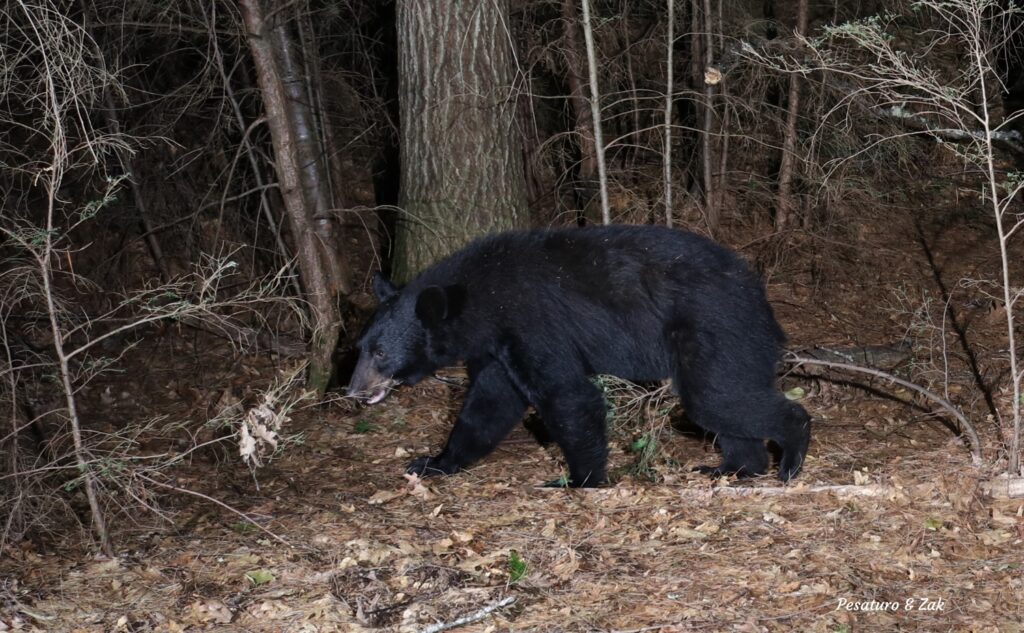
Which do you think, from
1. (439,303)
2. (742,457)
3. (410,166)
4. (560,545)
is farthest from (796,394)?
(410,166)

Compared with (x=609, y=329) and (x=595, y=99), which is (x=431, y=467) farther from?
(x=595, y=99)

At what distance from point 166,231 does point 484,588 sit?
639 cm

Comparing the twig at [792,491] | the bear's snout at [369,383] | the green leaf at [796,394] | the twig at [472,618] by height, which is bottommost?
the green leaf at [796,394]

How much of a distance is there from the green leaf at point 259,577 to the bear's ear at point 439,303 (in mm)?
1840

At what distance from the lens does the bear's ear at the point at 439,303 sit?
621 cm

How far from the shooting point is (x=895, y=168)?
1065 cm

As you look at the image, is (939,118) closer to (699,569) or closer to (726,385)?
(726,385)

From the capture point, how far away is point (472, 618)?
181 inches

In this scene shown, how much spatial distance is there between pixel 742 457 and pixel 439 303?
209 cm

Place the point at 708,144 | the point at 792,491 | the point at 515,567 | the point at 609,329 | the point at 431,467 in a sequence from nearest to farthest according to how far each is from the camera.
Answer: the point at 515,567, the point at 792,491, the point at 609,329, the point at 431,467, the point at 708,144

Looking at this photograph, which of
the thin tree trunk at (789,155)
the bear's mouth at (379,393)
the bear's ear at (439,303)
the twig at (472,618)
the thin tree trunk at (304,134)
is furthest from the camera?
the thin tree trunk at (789,155)

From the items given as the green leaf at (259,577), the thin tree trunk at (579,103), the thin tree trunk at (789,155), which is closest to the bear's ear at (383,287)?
the green leaf at (259,577)

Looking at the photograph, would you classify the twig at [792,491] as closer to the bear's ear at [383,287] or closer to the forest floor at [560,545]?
the forest floor at [560,545]

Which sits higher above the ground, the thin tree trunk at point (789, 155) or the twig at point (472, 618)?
the thin tree trunk at point (789, 155)
